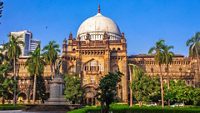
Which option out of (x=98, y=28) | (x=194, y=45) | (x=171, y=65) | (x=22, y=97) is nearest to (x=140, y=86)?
(x=194, y=45)

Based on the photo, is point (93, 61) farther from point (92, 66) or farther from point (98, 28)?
point (98, 28)

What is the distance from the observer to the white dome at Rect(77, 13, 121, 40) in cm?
9969

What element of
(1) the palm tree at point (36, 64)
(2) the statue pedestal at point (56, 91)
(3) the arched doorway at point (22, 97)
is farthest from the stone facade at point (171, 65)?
(2) the statue pedestal at point (56, 91)

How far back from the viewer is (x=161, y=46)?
59875 mm

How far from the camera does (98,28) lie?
10062cm

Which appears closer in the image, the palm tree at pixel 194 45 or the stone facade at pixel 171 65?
the palm tree at pixel 194 45

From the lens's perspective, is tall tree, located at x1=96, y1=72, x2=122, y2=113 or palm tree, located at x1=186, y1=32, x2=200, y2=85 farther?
palm tree, located at x1=186, y1=32, x2=200, y2=85

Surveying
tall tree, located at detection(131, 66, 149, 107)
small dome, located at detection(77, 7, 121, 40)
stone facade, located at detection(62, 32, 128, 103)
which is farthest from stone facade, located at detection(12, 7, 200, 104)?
tall tree, located at detection(131, 66, 149, 107)

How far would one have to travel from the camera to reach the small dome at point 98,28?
99375mm

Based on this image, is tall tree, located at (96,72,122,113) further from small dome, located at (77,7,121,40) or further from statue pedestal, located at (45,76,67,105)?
small dome, located at (77,7,121,40)

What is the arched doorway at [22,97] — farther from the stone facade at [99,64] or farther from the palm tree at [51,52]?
the palm tree at [51,52]

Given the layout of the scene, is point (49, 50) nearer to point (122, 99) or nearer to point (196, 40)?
point (122, 99)

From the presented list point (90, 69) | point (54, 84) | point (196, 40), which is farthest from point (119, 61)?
point (54, 84)

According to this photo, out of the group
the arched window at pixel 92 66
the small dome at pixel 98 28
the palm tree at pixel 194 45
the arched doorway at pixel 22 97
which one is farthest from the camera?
the small dome at pixel 98 28
